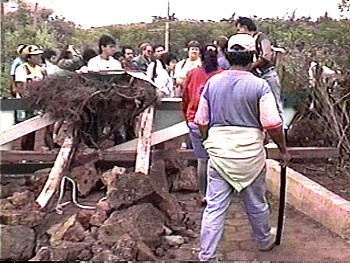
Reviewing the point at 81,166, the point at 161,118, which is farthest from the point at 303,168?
the point at 81,166

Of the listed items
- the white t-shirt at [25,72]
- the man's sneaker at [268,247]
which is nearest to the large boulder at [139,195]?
the man's sneaker at [268,247]

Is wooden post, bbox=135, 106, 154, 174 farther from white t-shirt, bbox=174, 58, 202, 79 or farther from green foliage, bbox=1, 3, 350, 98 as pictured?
green foliage, bbox=1, 3, 350, 98

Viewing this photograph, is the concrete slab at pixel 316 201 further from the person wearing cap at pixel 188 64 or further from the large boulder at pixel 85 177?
the person wearing cap at pixel 188 64

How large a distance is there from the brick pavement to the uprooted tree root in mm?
1415

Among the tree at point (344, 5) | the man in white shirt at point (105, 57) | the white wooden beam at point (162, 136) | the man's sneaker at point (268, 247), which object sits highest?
the tree at point (344, 5)

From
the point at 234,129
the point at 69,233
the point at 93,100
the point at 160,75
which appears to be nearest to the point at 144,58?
the point at 160,75

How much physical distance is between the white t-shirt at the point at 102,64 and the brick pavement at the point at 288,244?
8.11ft

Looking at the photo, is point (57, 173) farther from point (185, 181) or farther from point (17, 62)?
point (17, 62)

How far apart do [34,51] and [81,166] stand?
231 centimetres

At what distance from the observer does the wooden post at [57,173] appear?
6.14m

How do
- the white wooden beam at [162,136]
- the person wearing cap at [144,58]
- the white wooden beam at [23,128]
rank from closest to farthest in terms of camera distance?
the white wooden beam at [23,128]
the white wooden beam at [162,136]
the person wearing cap at [144,58]

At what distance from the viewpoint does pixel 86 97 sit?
6668mm

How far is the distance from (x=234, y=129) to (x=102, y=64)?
382cm

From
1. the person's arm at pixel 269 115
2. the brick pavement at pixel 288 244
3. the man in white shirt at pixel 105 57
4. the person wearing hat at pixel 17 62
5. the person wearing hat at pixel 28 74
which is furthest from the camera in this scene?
the person wearing hat at pixel 17 62
